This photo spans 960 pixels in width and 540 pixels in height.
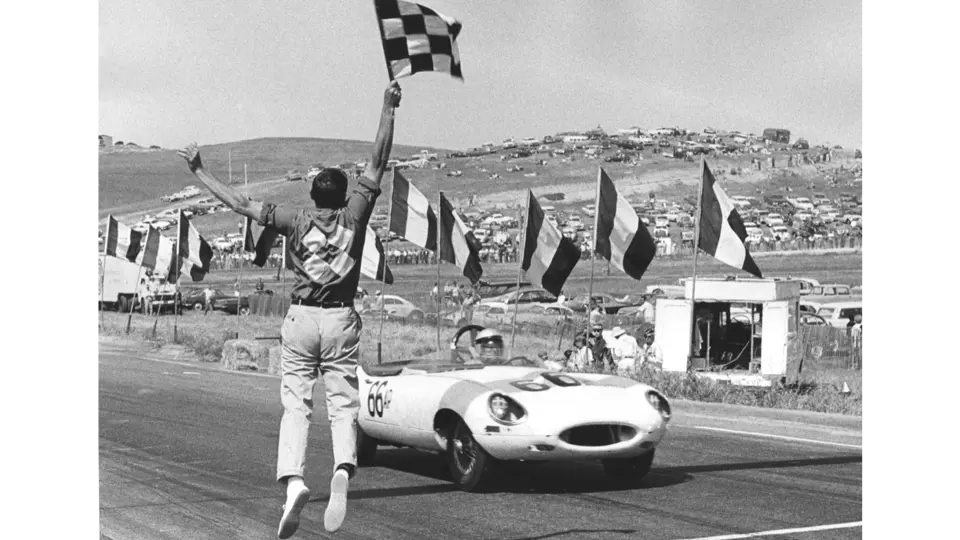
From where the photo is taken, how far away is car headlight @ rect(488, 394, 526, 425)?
8938 millimetres

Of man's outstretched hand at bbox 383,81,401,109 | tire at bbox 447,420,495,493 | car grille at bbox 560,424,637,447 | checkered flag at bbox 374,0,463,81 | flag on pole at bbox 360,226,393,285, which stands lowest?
tire at bbox 447,420,495,493

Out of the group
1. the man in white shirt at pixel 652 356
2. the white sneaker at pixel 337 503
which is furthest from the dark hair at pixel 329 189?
the man in white shirt at pixel 652 356

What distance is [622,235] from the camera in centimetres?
1966

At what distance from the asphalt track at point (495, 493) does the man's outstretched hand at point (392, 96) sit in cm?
261

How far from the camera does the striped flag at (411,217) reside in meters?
19.8

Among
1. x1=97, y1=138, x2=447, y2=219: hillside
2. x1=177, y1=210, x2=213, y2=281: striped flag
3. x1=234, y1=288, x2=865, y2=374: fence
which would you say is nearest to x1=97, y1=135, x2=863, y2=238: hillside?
x1=97, y1=138, x2=447, y2=219: hillside

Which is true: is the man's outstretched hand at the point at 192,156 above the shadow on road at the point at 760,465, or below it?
above

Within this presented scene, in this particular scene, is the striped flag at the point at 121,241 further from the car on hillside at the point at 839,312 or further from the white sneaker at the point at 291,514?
the white sneaker at the point at 291,514

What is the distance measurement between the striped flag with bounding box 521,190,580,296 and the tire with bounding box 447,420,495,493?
10915 mm

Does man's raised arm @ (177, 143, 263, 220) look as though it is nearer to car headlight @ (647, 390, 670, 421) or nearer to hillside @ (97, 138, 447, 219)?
car headlight @ (647, 390, 670, 421)

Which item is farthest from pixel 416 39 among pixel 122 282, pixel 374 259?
pixel 122 282
